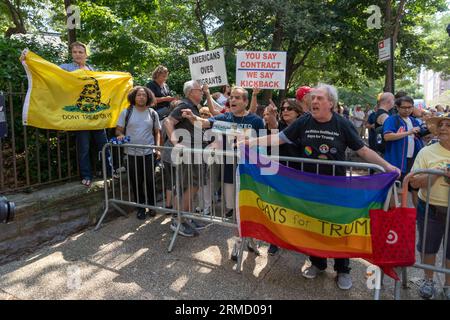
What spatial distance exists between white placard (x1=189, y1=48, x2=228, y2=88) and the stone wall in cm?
229

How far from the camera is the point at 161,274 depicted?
3826 mm

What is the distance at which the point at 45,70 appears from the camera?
4.82 metres

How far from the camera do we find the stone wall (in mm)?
4277

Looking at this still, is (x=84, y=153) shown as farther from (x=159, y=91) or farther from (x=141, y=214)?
(x=159, y=91)

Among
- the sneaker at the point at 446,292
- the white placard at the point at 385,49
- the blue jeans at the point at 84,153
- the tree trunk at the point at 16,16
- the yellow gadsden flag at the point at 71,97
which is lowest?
the sneaker at the point at 446,292

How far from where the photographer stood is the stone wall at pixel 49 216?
4.28 m

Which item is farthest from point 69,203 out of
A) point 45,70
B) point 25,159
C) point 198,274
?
point 198,274

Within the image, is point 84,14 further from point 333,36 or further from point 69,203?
point 333,36

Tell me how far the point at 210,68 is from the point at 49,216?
124 inches

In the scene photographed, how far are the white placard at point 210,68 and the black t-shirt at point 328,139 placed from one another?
7.76ft

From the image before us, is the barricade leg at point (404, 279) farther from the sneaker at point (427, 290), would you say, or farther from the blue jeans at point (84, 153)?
the blue jeans at point (84, 153)

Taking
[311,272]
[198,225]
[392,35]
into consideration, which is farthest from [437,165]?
[392,35]

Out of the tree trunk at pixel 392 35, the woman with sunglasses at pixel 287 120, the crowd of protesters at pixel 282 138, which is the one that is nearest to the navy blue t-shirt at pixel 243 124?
the crowd of protesters at pixel 282 138

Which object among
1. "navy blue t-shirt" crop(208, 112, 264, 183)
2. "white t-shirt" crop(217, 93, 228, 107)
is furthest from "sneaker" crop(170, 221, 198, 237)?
"white t-shirt" crop(217, 93, 228, 107)
